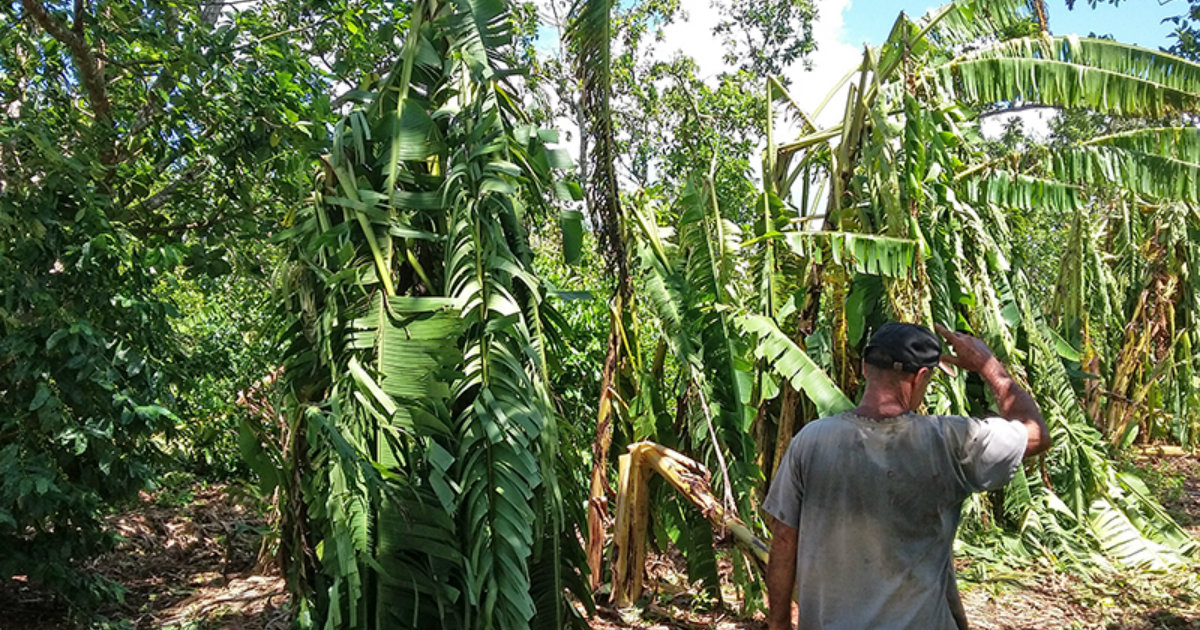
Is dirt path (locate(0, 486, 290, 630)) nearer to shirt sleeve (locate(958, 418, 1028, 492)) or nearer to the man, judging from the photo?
the man

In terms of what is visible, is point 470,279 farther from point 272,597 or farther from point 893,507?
point 272,597

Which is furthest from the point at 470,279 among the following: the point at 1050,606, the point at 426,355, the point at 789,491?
the point at 1050,606

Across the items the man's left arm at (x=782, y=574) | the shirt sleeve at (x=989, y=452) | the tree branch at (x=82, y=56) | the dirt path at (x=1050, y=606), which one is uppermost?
the tree branch at (x=82, y=56)

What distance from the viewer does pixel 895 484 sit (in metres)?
2.53

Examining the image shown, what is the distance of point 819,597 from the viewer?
260 cm

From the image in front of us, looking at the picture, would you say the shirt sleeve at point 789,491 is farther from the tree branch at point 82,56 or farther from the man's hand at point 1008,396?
the tree branch at point 82,56

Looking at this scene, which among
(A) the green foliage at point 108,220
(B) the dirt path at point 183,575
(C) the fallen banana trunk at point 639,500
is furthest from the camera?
(B) the dirt path at point 183,575

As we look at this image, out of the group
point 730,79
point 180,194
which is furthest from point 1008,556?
point 730,79

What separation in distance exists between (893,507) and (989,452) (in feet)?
0.96

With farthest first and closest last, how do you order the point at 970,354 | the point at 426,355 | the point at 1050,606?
the point at 1050,606
the point at 426,355
the point at 970,354

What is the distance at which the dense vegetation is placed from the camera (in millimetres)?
3262

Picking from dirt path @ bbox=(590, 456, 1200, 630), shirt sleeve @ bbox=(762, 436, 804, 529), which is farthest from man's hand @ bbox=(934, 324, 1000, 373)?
dirt path @ bbox=(590, 456, 1200, 630)

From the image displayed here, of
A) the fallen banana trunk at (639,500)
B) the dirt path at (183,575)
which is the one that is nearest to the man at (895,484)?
the fallen banana trunk at (639,500)

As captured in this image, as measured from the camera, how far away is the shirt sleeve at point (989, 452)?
98.2 inches
